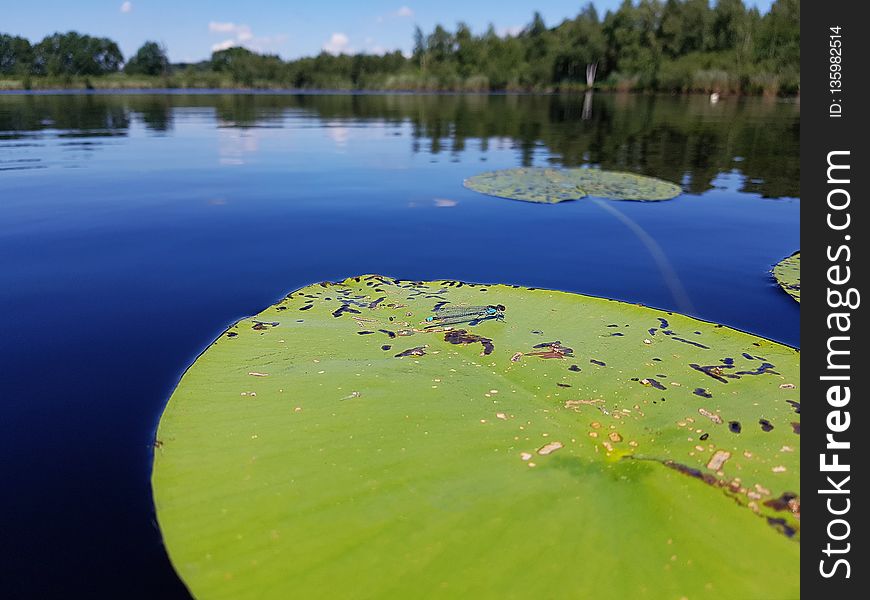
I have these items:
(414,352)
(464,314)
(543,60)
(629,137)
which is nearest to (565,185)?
(464,314)

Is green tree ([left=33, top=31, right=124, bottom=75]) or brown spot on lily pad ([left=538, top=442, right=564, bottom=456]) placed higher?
green tree ([left=33, top=31, right=124, bottom=75])

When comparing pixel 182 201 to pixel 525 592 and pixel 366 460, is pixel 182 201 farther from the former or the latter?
pixel 525 592

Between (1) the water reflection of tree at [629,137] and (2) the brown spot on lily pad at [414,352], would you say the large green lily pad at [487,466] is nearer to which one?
(2) the brown spot on lily pad at [414,352]

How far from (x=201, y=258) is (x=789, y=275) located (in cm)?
558

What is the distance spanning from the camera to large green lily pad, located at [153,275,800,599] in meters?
1.47

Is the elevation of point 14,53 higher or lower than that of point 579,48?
higher

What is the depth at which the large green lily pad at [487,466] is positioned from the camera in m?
1.47

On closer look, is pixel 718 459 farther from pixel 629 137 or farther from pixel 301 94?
pixel 301 94

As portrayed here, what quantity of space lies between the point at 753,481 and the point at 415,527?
3.80ft

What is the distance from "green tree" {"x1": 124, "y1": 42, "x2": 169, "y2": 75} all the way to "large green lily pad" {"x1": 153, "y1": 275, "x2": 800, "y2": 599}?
4104 inches

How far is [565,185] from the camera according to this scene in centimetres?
843

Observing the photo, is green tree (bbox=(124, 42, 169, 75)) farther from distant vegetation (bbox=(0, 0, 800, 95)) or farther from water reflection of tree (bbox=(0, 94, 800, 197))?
water reflection of tree (bbox=(0, 94, 800, 197))

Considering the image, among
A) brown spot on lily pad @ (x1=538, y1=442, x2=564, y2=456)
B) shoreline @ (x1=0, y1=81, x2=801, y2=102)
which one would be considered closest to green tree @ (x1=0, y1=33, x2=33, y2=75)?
shoreline @ (x1=0, y1=81, x2=801, y2=102)

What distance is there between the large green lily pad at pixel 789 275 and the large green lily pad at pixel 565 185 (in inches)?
124
